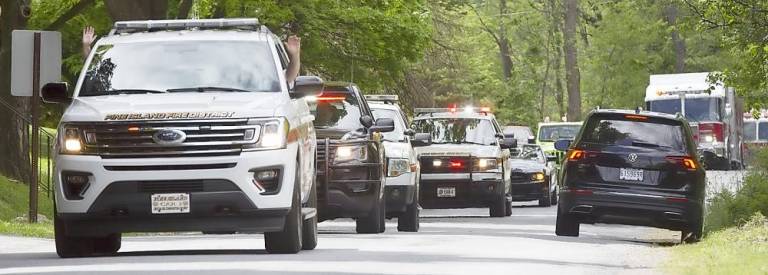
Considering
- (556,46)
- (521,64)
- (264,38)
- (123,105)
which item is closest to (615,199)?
(264,38)

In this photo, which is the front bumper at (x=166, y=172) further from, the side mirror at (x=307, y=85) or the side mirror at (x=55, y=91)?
the side mirror at (x=307, y=85)

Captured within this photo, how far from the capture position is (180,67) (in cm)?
1764

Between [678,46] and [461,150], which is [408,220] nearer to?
[461,150]

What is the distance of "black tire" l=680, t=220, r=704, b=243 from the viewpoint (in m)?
23.9

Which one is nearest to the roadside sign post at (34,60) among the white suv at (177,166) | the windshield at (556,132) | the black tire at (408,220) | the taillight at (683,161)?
the black tire at (408,220)

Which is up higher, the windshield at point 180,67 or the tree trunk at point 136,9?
the tree trunk at point 136,9

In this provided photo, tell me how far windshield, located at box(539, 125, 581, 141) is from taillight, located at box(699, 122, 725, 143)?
15.5ft

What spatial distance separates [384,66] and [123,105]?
98.7ft

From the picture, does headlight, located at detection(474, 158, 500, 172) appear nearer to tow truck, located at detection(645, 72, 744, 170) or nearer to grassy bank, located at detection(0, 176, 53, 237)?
grassy bank, located at detection(0, 176, 53, 237)

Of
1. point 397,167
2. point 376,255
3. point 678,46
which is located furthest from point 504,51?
point 376,255

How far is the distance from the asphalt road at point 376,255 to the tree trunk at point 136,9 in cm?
965

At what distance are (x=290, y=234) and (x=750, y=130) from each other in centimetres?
6914

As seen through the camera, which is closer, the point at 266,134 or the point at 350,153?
the point at 266,134

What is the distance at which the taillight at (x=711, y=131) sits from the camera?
5666 centimetres
